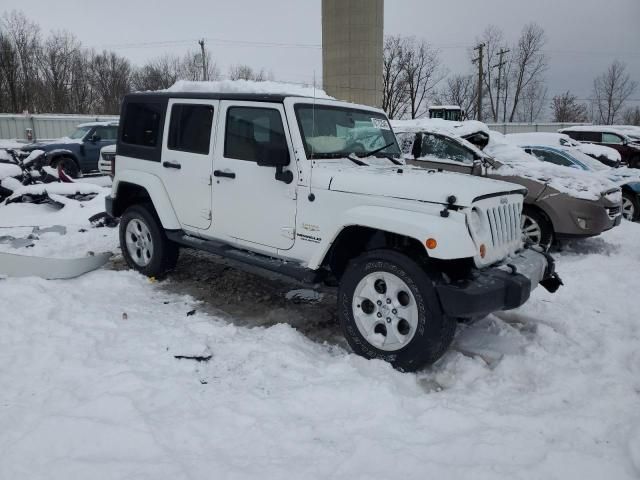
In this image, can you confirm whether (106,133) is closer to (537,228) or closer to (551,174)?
(551,174)

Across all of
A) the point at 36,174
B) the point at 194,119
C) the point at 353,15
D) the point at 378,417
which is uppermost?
the point at 353,15

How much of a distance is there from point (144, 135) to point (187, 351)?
2.83 meters

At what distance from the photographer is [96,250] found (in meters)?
6.54

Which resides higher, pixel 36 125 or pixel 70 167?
pixel 36 125

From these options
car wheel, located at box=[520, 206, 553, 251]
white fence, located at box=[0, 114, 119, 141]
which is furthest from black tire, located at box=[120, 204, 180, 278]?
white fence, located at box=[0, 114, 119, 141]

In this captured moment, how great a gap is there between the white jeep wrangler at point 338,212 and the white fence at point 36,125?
2263cm

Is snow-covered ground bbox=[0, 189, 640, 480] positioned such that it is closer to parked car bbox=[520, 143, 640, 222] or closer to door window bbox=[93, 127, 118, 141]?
parked car bbox=[520, 143, 640, 222]

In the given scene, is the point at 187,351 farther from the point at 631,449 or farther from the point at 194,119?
the point at 631,449

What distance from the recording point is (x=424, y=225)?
3172mm

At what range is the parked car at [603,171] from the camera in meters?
9.43

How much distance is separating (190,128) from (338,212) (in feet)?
6.90

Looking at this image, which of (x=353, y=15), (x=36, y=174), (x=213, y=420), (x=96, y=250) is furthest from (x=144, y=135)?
(x=353, y=15)

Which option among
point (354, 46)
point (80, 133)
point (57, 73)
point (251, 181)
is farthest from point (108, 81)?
point (251, 181)

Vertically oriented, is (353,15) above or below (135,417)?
above
